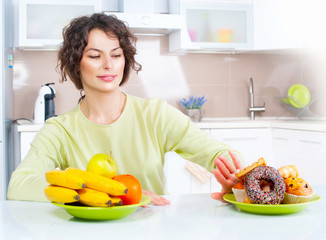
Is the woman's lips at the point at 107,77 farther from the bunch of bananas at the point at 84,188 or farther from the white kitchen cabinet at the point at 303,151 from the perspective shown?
the white kitchen cabinet at the point at 303,151

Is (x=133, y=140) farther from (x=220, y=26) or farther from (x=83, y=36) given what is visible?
(x=220, y=26)

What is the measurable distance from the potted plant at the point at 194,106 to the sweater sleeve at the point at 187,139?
1822mm

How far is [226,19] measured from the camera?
3.56m

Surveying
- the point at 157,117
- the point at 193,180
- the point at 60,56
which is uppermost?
the point at 60,56

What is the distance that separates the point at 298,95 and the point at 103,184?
10.1 ft

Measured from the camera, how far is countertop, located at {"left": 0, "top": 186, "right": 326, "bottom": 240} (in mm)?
863

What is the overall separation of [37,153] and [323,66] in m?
2.93

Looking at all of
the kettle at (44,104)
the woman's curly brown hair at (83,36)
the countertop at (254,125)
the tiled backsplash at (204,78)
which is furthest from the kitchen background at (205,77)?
the woman's curly brown hair at (83,36)

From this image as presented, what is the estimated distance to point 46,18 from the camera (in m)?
3.28

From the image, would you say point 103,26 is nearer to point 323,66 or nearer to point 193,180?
point 193,180

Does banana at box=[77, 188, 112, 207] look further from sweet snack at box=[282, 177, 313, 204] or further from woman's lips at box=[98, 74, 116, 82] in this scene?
woman's lips at box=[98, 74, 116, 82]

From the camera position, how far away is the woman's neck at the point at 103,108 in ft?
5.48

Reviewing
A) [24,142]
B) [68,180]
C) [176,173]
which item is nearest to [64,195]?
[68,180]

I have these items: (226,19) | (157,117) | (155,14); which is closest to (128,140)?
(157,117)
